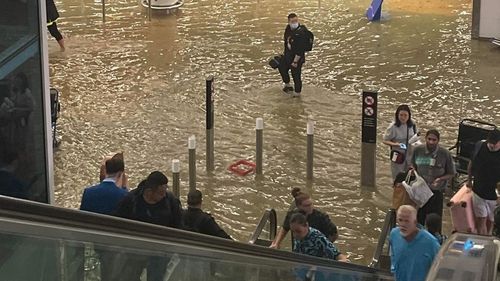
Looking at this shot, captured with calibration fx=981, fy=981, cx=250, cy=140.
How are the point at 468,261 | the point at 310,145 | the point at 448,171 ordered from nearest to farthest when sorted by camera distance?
the point at 468,261 → the point at 448,171 → the point at 310,145

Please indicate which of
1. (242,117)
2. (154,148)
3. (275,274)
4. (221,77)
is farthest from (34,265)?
(221,77)

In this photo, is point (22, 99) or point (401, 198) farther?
point (401, 198)

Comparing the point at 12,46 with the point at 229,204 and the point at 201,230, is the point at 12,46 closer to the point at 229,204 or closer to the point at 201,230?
the point at 201,230

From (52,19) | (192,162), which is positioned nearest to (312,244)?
(192,162)

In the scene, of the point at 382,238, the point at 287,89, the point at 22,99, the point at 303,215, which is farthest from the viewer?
the point at 287,89

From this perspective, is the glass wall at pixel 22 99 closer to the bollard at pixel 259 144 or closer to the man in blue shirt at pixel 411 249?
the man in blue shirt at pixel 411 249

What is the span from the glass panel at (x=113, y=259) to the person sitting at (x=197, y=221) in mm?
1931

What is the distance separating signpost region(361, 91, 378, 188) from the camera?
1159cm

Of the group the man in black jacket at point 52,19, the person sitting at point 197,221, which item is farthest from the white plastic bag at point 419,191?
Answer: the man in black jacket at point 52,19

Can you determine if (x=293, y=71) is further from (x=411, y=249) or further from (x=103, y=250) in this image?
(x=103, y=250)

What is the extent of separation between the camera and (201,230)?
7.58 metres

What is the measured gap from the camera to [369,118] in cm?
1162

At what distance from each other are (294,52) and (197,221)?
7.63m

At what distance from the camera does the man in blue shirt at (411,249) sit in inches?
279
